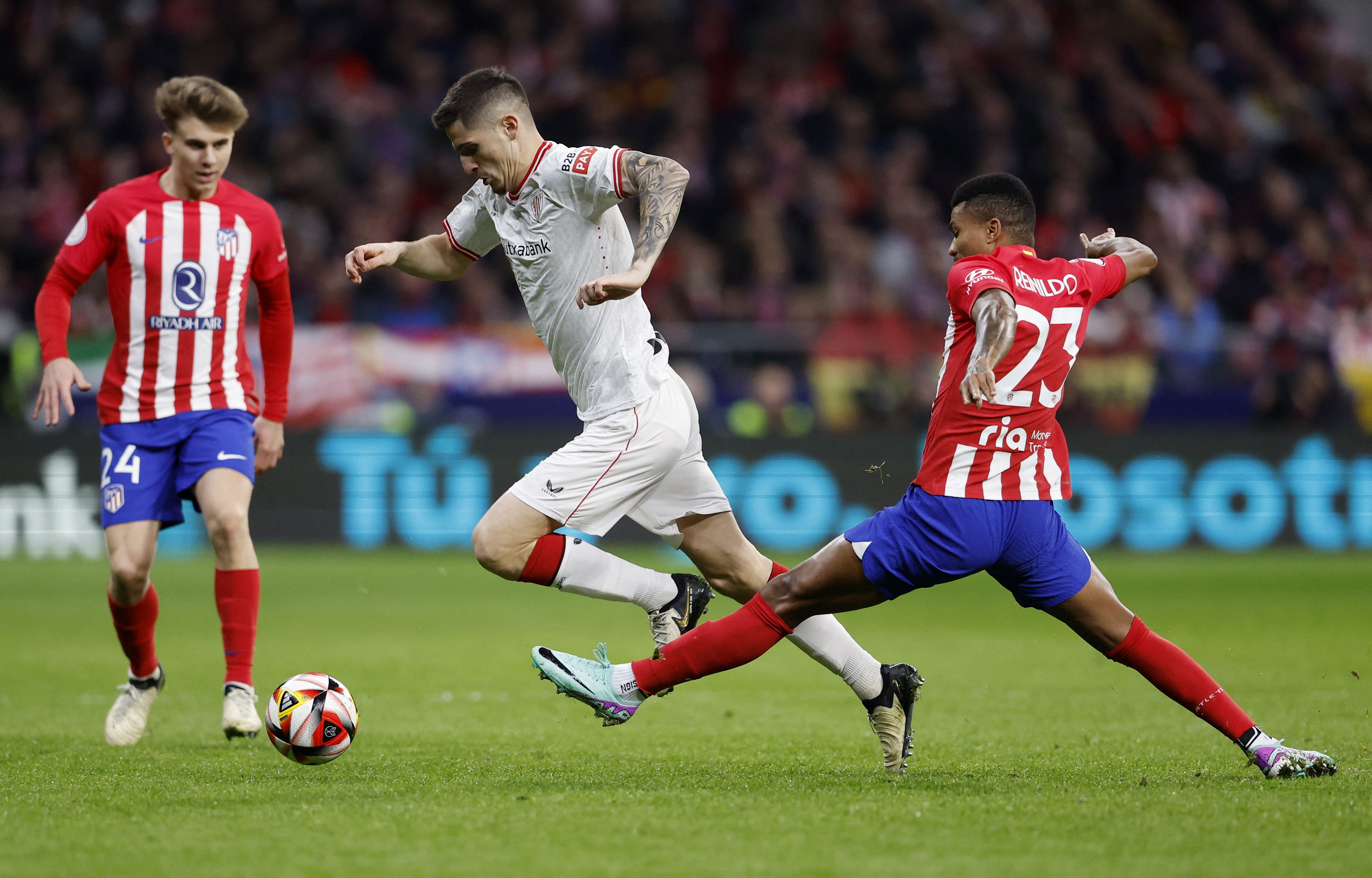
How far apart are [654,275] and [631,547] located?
321 cm

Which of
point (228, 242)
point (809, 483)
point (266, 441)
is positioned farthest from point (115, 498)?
point (809, 483)

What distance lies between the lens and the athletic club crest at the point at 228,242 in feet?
18.9

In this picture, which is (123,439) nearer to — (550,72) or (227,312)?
(227,312)

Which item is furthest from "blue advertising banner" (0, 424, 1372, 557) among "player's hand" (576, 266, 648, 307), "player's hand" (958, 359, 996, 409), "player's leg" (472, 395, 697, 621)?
"player's hand" (958, 359, 996, 409)

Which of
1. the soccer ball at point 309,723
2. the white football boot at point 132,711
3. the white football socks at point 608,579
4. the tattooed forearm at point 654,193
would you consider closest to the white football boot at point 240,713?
the white football boot at point 132,711

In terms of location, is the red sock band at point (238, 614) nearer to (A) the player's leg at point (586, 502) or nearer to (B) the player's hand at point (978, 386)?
(A) the player's leg at point (586, 502)

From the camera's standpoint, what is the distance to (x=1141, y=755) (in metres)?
5.07

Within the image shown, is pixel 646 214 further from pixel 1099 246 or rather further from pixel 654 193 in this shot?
pixel 1099 246

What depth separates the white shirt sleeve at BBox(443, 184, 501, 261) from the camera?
17.4 ft

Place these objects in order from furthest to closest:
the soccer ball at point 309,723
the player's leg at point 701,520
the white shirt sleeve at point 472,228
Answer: the white shirt sleeve at point 472,228 < the player's leg at point 701,520 < the soccer ball at point 309,723

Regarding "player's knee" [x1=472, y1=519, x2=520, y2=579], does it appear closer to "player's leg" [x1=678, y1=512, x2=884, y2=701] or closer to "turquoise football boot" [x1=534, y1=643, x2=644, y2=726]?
"turquoise football boot" [x1=534, y1=643, x2=644, y2=726]

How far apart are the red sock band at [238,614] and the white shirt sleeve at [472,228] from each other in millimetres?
1513

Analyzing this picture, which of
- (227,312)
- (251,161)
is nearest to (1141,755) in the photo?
(227,312)

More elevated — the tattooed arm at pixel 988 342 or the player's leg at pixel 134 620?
the tattooed arm at pixel 988 342
